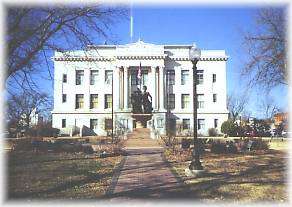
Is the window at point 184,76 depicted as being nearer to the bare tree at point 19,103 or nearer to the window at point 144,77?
the window at point 144,77

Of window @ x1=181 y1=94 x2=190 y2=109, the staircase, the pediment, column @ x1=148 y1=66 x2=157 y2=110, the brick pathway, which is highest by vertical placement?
the pediment

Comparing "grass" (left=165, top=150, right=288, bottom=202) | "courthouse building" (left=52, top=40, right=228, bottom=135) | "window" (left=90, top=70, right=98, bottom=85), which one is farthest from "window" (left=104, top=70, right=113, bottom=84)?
"grass" (left=165, top=150, right=288, bottom=202)

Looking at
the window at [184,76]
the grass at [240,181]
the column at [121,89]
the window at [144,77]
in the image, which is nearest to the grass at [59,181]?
the grass at [240,181]

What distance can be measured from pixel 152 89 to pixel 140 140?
33465 mm

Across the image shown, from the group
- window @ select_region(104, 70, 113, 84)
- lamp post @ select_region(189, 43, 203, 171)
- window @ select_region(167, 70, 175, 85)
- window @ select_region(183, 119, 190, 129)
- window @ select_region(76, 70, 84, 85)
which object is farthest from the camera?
window @ select_region(167, 70, 175, 85)

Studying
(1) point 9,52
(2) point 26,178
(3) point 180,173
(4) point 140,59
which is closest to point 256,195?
(3) point 180,173

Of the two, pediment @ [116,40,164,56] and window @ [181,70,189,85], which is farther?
window @ [181,70,189,85]

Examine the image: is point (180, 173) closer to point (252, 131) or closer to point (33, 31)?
point (33, 31)

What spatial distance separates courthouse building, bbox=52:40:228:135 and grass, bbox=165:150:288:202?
51482mm

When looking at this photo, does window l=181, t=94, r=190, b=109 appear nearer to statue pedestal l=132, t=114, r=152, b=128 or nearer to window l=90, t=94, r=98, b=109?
window l=90, t=94, r=98, b=109

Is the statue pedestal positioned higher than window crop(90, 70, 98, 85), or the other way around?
window crop(90, 70, 98, 85)

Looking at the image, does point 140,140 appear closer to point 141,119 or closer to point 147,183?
point 141,119

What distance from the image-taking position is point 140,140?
119ft

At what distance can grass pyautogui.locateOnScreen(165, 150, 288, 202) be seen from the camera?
10.1m
